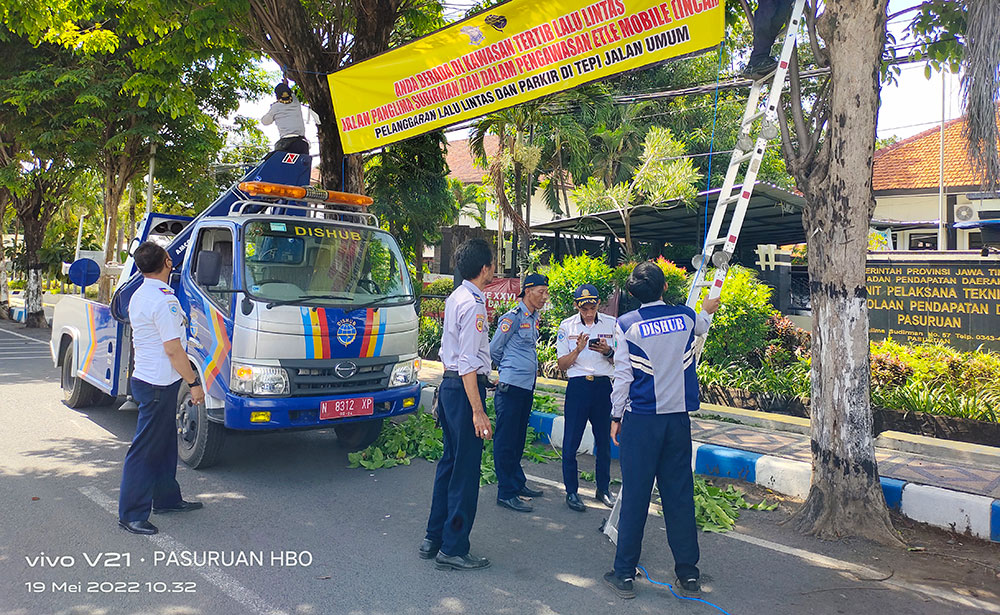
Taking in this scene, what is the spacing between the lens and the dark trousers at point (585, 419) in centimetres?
564

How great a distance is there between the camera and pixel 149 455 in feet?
16.2

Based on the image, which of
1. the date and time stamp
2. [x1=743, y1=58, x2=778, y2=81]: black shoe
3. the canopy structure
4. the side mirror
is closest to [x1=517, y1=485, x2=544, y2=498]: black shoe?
the date and time stamp

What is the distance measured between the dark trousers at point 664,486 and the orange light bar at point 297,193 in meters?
4.29

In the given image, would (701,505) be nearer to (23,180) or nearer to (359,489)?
(359,489)

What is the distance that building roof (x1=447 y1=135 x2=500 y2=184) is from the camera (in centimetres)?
3625

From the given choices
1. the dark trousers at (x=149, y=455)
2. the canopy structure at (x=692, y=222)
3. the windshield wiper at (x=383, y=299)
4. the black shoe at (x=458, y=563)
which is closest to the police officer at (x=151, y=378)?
the dark trousers at (x=149, y=455)

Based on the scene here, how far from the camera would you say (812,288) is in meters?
5.40

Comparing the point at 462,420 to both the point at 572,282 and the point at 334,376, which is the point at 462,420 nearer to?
the point at 334,376

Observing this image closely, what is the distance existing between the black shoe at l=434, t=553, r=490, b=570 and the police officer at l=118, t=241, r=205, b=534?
199 cm

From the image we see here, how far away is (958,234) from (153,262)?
61.9 ft

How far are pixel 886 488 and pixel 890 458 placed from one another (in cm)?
130

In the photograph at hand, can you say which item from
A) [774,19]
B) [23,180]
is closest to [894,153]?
[774,19]

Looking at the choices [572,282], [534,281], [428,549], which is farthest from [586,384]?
[572,282]

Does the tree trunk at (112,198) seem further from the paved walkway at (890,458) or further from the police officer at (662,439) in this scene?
the police officer at (662,439)
